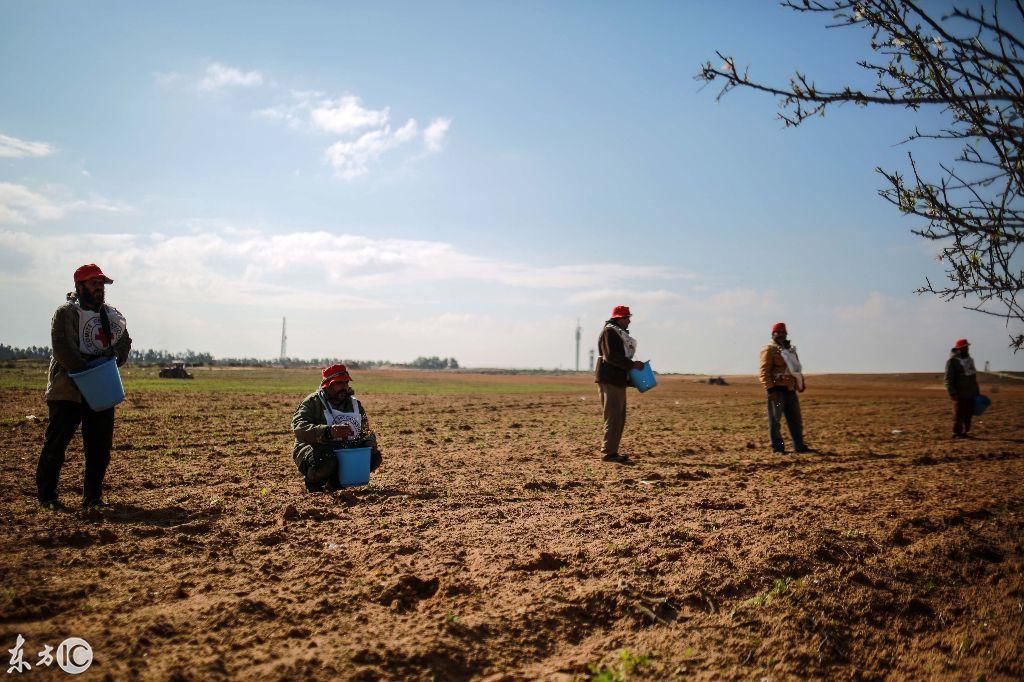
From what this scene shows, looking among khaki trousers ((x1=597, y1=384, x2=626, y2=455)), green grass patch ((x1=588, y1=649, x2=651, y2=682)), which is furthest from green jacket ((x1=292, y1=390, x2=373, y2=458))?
khaki trousers ((x1=597, y1=384, x2=626, y2=455))

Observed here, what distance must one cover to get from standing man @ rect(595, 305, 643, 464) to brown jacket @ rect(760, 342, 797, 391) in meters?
2.49

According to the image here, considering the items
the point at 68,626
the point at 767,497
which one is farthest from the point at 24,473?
the point at 767,497

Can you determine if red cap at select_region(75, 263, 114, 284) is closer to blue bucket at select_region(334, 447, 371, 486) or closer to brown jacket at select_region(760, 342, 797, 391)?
blue bucket at select_region(334, 447, 371, 486)

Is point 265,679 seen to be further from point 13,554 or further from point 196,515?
point 196,515

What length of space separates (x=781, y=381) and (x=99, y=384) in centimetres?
994

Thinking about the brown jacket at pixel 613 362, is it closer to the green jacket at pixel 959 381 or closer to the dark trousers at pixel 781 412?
the dark trousers at pixel 781 412

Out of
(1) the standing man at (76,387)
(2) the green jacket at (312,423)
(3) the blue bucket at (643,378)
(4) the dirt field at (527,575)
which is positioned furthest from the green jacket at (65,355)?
(3) the blue bucket at (643,378)

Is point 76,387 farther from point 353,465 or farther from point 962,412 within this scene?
point 962,412

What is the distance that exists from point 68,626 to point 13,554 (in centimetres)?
168

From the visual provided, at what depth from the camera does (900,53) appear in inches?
156

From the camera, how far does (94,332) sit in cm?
633

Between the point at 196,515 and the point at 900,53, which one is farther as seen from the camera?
the point at 196,515

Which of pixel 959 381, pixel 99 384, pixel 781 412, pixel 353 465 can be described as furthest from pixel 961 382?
pixel 99 384

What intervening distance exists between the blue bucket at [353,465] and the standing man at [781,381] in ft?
23.6
